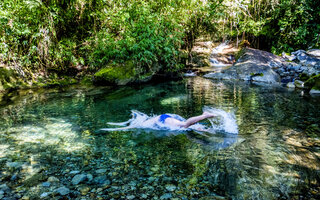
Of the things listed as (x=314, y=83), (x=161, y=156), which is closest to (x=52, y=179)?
A: (x=161, y=156)

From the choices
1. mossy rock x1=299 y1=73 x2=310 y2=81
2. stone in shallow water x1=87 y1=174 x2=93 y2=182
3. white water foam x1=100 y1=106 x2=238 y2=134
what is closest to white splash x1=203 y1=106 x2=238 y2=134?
white water foam x1=100 y1=106 x2=238 y2=134

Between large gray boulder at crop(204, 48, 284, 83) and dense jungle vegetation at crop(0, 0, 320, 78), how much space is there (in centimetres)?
278

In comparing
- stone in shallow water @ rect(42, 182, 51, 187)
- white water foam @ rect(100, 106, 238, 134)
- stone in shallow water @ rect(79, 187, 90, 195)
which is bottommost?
white water foam @ rect(100, 106, 238, 134)

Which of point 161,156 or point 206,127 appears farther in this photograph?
point 206,127

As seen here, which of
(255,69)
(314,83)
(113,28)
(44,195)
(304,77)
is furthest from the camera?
(255,69)

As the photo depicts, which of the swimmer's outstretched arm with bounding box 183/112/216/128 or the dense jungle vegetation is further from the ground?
the dense jungle vegetation

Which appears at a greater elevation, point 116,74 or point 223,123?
point 116,74

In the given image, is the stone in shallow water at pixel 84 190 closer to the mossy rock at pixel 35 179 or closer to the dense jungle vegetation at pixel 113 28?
the mossy rock at pixel 35 179

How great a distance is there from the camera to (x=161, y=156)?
344cm

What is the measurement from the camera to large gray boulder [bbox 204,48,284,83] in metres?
11.4

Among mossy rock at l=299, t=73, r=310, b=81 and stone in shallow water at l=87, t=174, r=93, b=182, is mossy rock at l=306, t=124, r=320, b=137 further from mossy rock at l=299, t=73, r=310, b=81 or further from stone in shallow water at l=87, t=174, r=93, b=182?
mossy rock at l=299, t=73, r=310, b=81

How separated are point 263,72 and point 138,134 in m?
9.74

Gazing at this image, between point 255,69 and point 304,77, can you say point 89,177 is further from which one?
point 255,69

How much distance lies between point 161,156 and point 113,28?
9.76m
